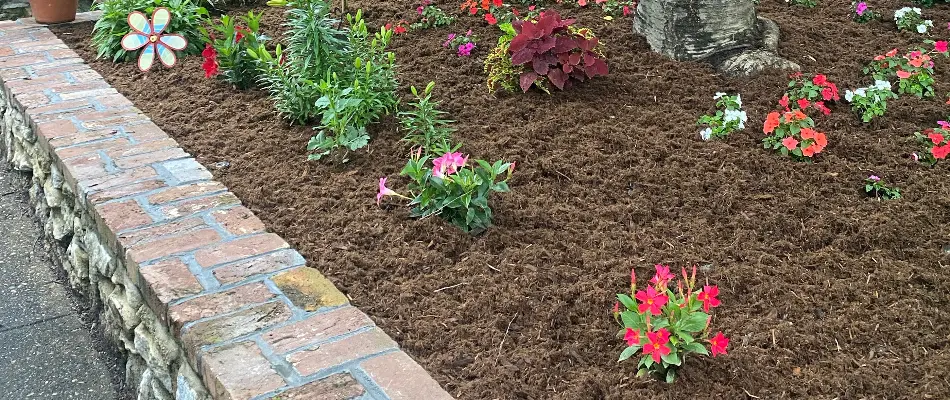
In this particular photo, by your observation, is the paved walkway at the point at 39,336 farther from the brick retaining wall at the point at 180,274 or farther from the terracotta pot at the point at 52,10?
the terracotta pot at the point at 52,10

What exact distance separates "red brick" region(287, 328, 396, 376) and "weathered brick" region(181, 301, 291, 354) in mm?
182

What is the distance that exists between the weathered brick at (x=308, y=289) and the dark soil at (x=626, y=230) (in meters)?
0.05

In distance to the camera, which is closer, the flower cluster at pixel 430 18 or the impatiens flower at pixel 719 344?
the impatiens flower at pixel 719 344

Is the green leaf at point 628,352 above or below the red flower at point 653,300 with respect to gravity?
below

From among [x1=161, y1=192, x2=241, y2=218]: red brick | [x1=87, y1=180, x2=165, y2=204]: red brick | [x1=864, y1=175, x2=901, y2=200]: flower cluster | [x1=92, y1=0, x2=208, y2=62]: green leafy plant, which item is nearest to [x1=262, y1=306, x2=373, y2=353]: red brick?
[x1=161, y1=192, x2=241, y2=218]: red brick

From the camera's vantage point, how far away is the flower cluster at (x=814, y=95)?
3275 millimetres

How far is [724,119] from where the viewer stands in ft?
10.6

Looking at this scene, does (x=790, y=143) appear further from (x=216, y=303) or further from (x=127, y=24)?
(x=127, y=24)

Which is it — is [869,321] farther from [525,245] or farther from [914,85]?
[914,85]

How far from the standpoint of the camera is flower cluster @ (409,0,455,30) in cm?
438

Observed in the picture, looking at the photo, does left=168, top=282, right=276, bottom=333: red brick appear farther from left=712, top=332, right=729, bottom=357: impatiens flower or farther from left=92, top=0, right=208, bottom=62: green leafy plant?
left=92, top=0, right=208, bottom=62: green leafy plant

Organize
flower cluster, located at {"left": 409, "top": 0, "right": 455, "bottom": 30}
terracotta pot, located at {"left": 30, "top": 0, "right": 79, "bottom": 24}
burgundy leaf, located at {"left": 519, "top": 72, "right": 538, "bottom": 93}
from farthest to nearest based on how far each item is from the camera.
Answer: terracotta pot, located at {"left": 30, "top": 0, "right": 79, "bottom": 24} < flower cluster, located at {"left": 409, "top": 0, "right": 455, "bottom": 30} < burgundy leaf, located at {"left": 519, "top": 72, "right": 538, "bottom": 93}

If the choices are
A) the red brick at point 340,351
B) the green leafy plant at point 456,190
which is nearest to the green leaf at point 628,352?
the red brick at point 340,351

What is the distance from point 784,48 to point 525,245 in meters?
1.96
